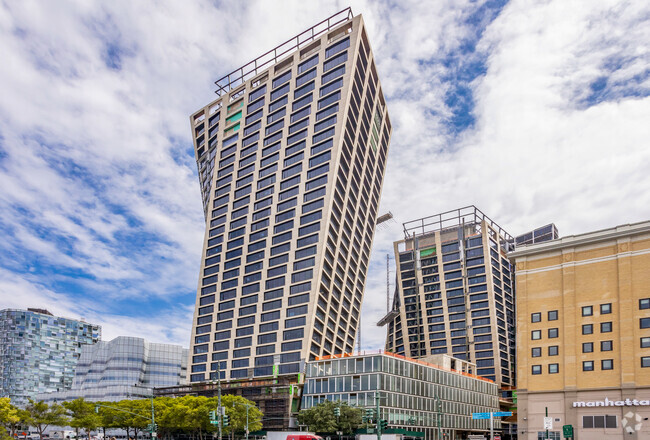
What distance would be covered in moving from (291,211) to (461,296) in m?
72.2

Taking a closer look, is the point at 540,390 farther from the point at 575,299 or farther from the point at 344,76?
the point at 344,76

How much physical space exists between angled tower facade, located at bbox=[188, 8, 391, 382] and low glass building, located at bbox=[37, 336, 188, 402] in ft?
130

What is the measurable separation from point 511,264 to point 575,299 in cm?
12463

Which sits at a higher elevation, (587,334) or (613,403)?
(587,334)

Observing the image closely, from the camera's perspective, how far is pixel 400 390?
101 meters

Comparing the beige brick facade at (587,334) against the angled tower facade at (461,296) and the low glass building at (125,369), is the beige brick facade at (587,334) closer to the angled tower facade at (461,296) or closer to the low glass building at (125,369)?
the angled tower facade at (461,296)

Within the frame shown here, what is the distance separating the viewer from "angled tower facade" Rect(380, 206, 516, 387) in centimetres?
17338

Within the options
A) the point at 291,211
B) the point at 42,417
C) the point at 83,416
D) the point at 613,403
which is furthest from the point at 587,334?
the point at 42,417

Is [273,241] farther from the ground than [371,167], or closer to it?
closer to it

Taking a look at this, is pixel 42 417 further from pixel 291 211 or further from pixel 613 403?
pixel 613 403

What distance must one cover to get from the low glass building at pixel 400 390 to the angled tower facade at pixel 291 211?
12210mm

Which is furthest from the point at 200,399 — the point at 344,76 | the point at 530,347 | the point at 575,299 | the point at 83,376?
the point at 83,376

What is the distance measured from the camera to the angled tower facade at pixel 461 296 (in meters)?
173

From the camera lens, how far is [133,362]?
6914 inches
